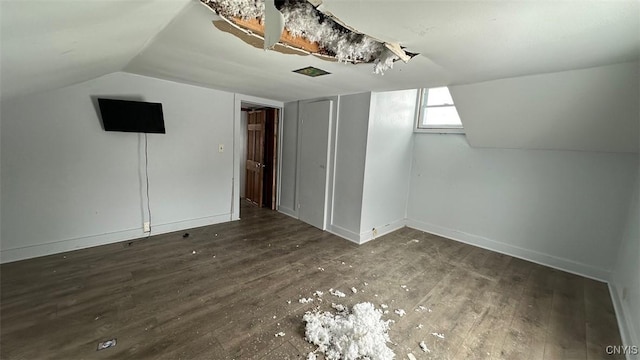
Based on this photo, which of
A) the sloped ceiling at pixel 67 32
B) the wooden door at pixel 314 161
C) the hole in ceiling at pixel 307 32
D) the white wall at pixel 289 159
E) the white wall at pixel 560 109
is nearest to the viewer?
the sloped ceiling at pixel 67 32

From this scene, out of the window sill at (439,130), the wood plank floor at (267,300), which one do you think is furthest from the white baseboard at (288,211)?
the window sill at (439,130)

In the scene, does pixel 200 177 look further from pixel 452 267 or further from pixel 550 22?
pixel 550 22

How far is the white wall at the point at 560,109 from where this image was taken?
2.12 metres

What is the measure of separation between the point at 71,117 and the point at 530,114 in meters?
5.21

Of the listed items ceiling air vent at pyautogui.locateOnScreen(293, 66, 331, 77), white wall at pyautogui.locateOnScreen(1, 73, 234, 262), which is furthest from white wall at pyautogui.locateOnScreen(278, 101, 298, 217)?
ceiling air vent at pyautogui.locateOnScreen(293, 66, 331, 77)

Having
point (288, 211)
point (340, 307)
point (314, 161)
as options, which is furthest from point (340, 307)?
point (288, 211)

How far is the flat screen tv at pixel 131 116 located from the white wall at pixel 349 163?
251 cm

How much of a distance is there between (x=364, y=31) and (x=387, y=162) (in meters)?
2.58

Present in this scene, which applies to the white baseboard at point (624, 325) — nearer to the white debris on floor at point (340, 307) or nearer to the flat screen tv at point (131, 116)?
the white debris on floor at point (340, 307)

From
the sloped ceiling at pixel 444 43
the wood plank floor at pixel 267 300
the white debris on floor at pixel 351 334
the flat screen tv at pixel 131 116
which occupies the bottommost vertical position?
the wood plank floor at pixel 267 300

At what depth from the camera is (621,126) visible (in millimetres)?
2410

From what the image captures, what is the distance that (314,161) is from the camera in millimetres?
4219

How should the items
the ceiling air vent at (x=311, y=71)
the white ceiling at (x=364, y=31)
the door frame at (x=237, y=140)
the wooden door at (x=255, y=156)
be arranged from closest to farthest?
the white ceiling at (x=364, y=31) < the ceiling air vent at (x=311, y=71) < the door frame at (x=237, y=140) < the wooden door at (x=255, y=156)

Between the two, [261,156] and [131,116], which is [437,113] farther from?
[131,116]
